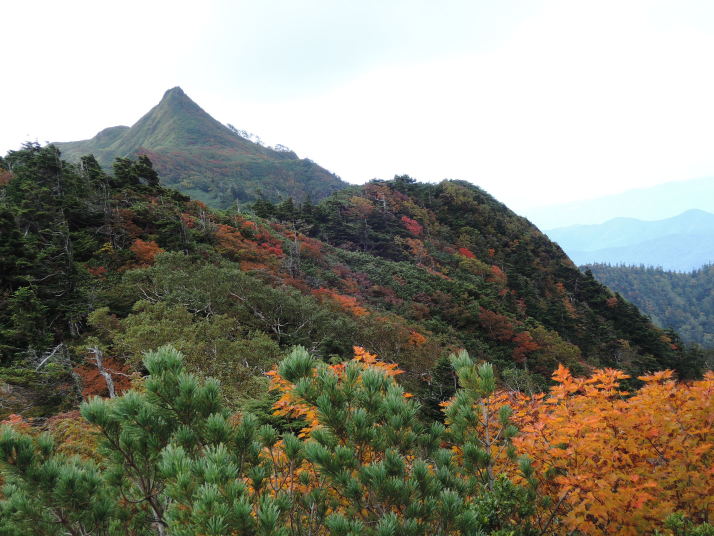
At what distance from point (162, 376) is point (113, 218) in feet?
67.0

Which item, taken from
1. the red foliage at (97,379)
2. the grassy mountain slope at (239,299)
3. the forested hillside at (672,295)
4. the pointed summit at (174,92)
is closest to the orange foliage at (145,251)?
the grassy mountain slope at (239,299)

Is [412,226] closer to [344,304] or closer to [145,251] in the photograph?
[344,304]

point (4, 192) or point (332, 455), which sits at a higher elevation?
point (4, 192)

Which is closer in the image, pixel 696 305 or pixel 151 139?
pixel 151 139

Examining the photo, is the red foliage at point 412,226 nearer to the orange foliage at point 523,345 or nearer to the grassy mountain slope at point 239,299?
the grassy mountain slope at point 239,299

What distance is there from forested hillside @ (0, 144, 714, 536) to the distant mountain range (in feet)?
147

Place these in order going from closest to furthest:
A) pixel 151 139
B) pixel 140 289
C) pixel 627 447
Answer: pixel 627 447 → pixel 140 289 → pixel 151 139

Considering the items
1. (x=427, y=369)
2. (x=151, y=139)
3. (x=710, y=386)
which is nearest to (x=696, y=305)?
(x=427, y=369)

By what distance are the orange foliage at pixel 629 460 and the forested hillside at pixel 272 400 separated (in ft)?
0.09

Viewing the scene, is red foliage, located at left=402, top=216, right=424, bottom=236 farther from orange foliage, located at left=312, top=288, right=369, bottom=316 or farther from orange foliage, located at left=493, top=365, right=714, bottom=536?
orange foliage, located at left=493, top=365, right=714, bottom=536

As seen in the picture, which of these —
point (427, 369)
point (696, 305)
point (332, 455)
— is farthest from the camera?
point (696, 305)

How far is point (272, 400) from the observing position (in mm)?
8188

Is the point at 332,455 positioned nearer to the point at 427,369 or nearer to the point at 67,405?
the point at 67,405

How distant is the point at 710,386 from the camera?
350 cm
